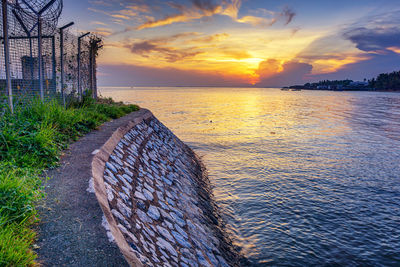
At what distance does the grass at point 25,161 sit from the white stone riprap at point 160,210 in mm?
1092

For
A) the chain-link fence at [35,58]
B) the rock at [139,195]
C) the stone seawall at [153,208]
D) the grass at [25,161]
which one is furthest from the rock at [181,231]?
the chain-link fence at [35,58]

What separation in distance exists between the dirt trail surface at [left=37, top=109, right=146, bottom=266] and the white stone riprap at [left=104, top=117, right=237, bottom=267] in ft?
1.34

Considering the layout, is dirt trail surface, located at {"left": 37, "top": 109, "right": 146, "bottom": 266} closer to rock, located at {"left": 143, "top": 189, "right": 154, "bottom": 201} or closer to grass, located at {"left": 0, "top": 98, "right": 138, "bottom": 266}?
grass, located at {"left": 0, "top": 98, "right": 138, "bottom": 266}

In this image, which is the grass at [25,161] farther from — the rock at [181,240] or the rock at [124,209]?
the rock at [181,240]

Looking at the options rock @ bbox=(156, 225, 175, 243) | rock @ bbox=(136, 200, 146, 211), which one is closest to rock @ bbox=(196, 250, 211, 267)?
rock @ bbox=(156, 225, 175, 243)

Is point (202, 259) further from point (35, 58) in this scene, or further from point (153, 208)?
point (35, 58)

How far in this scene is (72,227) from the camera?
2.96 meters

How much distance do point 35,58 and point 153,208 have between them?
8946mm

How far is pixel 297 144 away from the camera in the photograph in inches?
600

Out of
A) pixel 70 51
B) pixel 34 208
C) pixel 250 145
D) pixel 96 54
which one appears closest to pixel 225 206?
pixel 34 208

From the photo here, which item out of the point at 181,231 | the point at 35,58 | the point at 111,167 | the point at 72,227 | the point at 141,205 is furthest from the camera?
the point at 35,58

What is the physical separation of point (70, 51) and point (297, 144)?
14413mm

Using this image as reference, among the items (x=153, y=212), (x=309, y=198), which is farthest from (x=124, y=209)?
(x=309, y=198)

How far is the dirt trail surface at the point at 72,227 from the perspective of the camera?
2.52 meters
